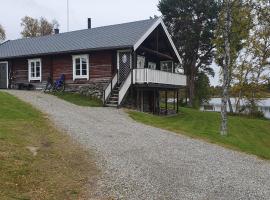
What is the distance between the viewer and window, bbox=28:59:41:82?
34219 millimetres

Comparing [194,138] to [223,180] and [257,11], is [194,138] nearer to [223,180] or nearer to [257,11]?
[223,180]

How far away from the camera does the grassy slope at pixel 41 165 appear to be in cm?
918

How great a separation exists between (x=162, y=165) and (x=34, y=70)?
80.5 feet

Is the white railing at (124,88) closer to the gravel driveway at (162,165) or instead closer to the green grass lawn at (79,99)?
the green grass lawn at (79,99)

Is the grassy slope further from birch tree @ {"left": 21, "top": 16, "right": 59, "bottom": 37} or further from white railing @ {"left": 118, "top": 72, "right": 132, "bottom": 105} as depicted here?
birch tree @ {"left": 21, "top": 16, "right": 59, "bottom": 37}

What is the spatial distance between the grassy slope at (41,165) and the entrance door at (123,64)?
12654 millimetres

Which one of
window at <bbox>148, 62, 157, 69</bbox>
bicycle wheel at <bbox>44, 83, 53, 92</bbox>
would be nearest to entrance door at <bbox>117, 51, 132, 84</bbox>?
window at <bbox>148, 62, 157, 69</bbox>

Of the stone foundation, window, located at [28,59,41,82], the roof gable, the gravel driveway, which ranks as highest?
the roof gable

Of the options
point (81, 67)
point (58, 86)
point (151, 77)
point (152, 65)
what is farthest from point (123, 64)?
point (58, 86)

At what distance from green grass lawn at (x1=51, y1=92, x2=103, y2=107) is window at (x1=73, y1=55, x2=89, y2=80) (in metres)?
1.49

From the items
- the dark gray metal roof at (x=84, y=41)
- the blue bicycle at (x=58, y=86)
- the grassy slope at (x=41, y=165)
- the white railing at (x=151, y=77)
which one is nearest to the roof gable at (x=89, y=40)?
the dark gray metal roof at (x=84, y=41)

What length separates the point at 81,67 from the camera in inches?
1239

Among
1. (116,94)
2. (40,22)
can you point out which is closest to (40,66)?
(116,94)

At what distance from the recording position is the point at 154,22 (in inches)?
1213
